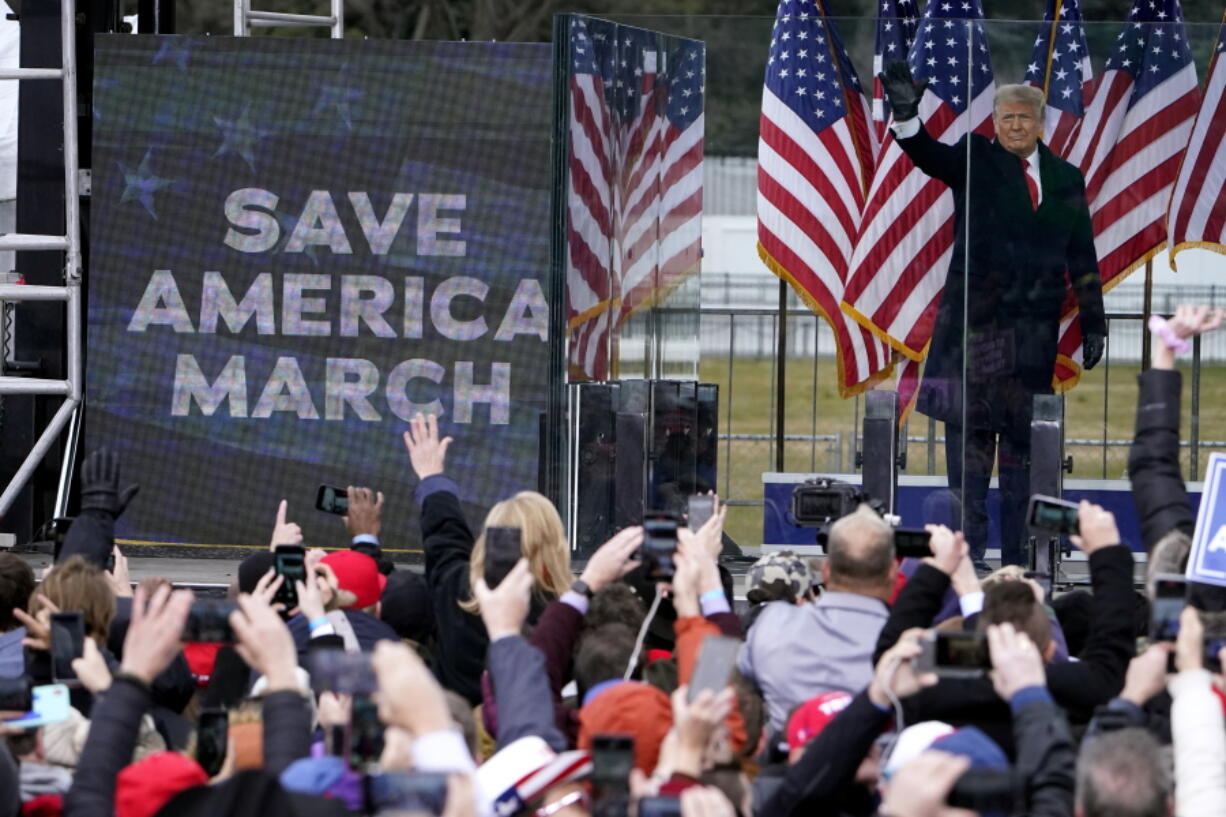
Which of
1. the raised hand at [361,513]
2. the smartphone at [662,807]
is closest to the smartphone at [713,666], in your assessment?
Answer: the smartphone at [662,807]

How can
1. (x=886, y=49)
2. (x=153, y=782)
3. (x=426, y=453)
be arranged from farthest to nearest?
(x=886, y=49) → (x=426, y=453) → (x=153, y=782)

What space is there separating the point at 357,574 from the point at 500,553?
1.30 meters

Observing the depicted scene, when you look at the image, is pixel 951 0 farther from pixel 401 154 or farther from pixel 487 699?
pixel 487 699

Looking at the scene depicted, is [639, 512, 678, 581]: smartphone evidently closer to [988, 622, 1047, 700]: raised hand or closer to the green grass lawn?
[988, 622, 1047, 700]: raised hand

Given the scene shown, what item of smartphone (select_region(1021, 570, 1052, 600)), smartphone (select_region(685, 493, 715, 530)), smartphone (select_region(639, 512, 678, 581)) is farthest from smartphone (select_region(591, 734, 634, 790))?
smartphone (select_region(1021, 570, 1052, 600))

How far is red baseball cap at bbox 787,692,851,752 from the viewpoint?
14.7 ft

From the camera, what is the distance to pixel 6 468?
11.8 meters

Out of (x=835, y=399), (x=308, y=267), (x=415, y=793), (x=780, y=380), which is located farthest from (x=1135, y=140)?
(x=415, y=793)

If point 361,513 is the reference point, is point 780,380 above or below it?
above

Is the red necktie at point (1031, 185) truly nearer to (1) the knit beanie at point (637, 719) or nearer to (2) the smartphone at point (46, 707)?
(1) the knit beanie at point (637, 719)

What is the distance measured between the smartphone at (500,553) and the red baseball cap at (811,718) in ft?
2.60

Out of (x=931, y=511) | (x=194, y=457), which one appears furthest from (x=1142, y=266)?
(x=194, y=457)

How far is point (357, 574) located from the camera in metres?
6.14

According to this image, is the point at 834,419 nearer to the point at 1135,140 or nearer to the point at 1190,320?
the point at 1135,140
